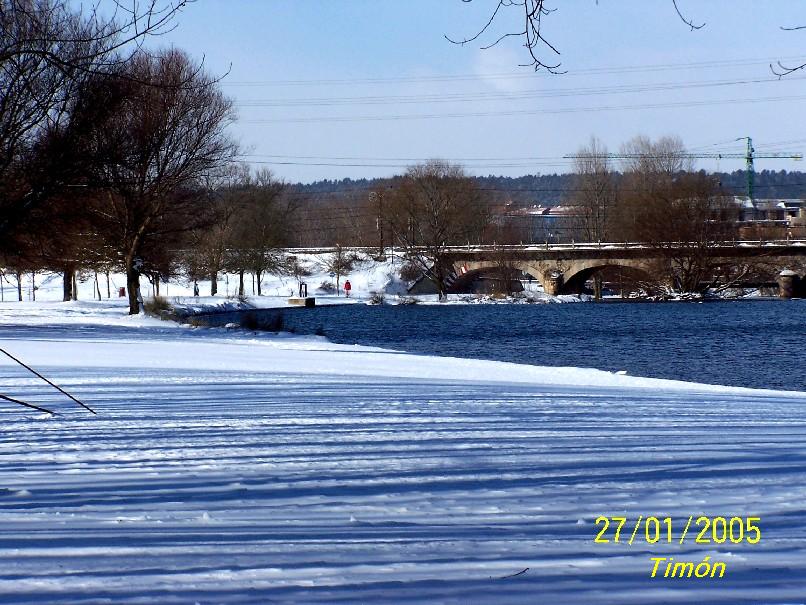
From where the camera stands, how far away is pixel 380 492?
6.21m

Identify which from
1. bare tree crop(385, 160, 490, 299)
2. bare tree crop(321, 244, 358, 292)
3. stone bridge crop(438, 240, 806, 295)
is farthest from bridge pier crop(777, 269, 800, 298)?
bare tree crop(321, 244, 358, 292)

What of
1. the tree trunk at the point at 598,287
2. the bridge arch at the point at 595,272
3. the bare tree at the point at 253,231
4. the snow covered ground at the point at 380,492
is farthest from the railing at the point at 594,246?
the snow covered ground at the point at 380,492

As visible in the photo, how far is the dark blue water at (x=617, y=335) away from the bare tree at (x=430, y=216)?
13453mm

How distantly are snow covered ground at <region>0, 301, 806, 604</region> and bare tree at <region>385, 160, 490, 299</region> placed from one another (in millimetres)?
56845

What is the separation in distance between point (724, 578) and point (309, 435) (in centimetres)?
442

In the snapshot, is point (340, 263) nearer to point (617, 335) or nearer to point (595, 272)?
point (595, 272)

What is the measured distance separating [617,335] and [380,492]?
27871mm

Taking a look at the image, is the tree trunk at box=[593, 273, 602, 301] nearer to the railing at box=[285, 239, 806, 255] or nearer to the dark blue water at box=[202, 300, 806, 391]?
the railing at box=[285, 239, 806, 255]

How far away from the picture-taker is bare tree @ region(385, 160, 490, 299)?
69062 mm

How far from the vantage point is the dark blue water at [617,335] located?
76.1 feet

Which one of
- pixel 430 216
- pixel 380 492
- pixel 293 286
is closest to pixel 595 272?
pixel 430 216

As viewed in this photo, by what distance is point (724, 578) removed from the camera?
4.65 m

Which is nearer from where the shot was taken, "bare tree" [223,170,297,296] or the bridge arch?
"bare tree" [223,170,297,296]

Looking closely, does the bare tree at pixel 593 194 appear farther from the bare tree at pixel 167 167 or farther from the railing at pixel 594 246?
A: the bare tree at pixel 167 167
